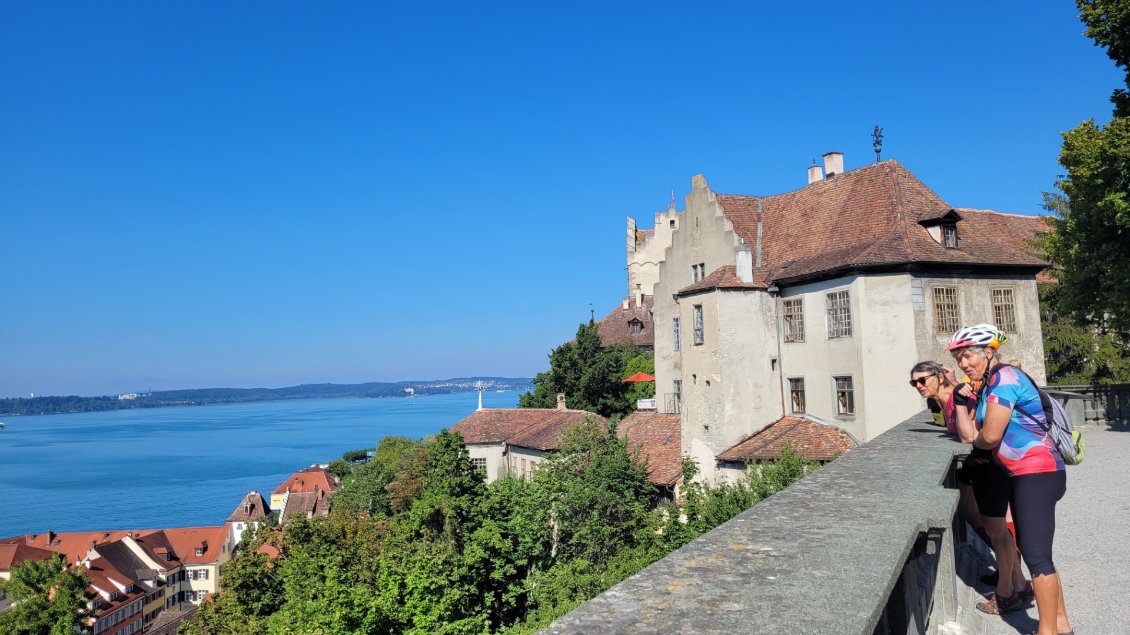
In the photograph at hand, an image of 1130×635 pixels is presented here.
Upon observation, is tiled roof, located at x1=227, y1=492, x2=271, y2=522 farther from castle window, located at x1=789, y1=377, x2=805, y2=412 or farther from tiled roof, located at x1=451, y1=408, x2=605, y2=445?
castle window, located at x1=789, y1=377, x2=805, y2=412

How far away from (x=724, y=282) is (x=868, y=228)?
5.68 meters

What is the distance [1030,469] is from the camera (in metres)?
4.75

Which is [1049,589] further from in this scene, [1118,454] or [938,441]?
[1118,454]

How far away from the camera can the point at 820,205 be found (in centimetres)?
2973

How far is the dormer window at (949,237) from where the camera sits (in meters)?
25.1

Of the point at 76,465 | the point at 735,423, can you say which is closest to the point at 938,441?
the point at 735,423

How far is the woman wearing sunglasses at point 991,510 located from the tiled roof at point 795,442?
18.9 metres

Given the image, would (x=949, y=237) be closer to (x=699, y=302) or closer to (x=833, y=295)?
(x=833, y=295)

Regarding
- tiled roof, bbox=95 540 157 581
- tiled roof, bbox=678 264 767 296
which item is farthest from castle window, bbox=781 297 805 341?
tiled roof, bbox=95 540 157 581

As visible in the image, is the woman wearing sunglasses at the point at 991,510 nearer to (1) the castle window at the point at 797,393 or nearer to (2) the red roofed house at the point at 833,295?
(2) the red roofed house at the point at 833,295

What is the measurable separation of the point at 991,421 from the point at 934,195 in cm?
2566

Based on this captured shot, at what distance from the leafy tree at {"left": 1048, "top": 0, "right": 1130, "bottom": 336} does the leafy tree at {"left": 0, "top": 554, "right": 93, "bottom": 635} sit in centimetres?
5106

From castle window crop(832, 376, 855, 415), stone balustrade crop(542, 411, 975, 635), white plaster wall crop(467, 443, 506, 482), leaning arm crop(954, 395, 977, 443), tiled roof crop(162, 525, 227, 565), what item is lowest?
tiled roof crop(162, 525, 227, 565)

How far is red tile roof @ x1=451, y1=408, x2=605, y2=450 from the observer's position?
46.1 metres
